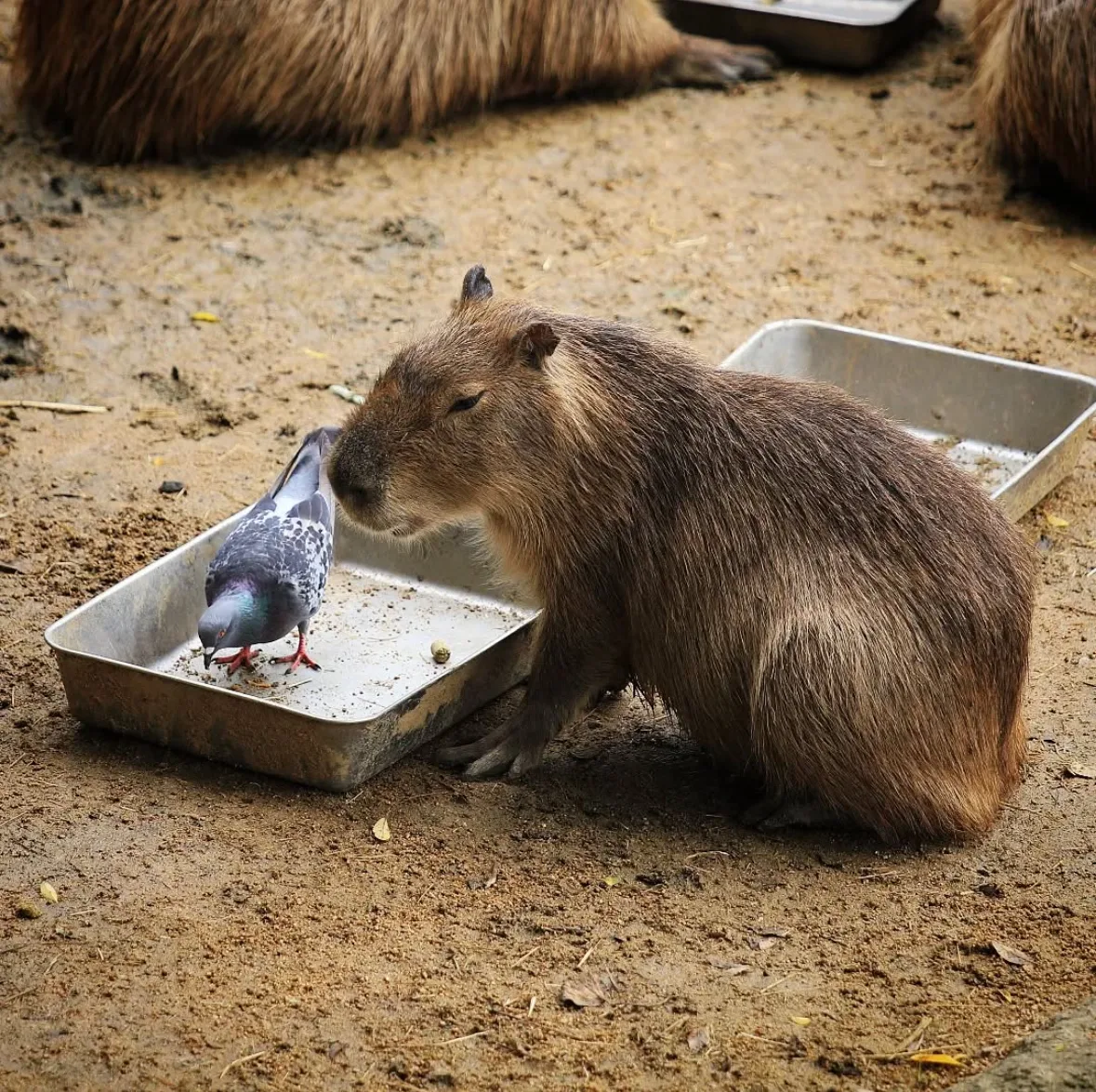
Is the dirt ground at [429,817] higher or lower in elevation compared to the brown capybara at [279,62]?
lower

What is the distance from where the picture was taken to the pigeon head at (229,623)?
3424 mm

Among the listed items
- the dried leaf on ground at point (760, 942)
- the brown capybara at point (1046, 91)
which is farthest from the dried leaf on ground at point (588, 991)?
the brown capybara at point (1046, 91)

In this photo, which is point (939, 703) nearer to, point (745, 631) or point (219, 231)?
point (745, 631)

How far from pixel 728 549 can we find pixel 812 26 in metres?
4.89

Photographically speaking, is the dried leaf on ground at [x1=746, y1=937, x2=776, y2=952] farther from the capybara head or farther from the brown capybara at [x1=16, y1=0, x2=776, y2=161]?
the brown capybara at [x1=16, y1=0, x2=776, y2=161]

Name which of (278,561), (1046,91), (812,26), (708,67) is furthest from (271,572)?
(812,26)

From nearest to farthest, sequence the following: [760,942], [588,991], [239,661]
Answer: [588,991]
[760,942]
[239,661]

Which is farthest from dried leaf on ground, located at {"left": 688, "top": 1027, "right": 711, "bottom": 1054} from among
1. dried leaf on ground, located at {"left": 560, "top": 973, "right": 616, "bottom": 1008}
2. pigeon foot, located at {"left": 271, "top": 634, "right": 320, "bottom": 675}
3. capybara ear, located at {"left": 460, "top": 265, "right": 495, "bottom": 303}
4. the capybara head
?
capybara ear, located at {"left": 460, "top": 265, "right": 495, "bottom": 303}

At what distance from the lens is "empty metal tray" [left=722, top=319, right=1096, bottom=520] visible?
4.64m

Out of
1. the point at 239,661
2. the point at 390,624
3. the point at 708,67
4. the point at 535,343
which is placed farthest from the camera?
the point at 708,67

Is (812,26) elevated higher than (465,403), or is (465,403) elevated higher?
(812,26)

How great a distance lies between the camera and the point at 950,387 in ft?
15.7

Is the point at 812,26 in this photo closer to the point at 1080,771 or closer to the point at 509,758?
the point at 1080,771

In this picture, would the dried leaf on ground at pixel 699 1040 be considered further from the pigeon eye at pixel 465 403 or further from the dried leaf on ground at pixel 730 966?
the pigeon eye at pixel 465 403
